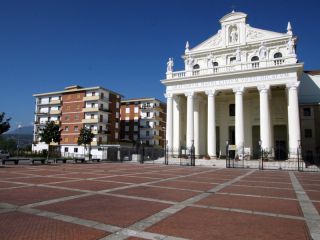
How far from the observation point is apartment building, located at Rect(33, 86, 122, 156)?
70312 millimetres

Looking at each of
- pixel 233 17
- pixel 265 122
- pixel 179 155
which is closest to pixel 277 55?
pixel 233 17

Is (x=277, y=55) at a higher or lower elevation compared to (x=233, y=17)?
lower

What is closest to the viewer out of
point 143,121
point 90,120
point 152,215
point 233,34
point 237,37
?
point 152,215

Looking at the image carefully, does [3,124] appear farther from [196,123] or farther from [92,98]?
[92,98]

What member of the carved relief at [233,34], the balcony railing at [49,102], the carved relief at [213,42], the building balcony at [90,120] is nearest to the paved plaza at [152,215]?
the carved relief at [233,34]

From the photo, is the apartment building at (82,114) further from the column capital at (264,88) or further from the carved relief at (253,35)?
the column capital at (264,88)

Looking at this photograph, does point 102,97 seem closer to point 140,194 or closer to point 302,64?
point 302,64

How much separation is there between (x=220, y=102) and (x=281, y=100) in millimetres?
9108

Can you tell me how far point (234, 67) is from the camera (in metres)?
40.7

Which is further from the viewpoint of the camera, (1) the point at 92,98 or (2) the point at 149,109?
(2) the point at 149,109

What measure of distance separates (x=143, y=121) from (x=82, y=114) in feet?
60.8

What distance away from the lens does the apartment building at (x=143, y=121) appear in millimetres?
83062

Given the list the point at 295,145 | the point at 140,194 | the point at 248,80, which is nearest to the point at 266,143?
the point at 295,145

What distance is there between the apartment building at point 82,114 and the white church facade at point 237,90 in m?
29.5
